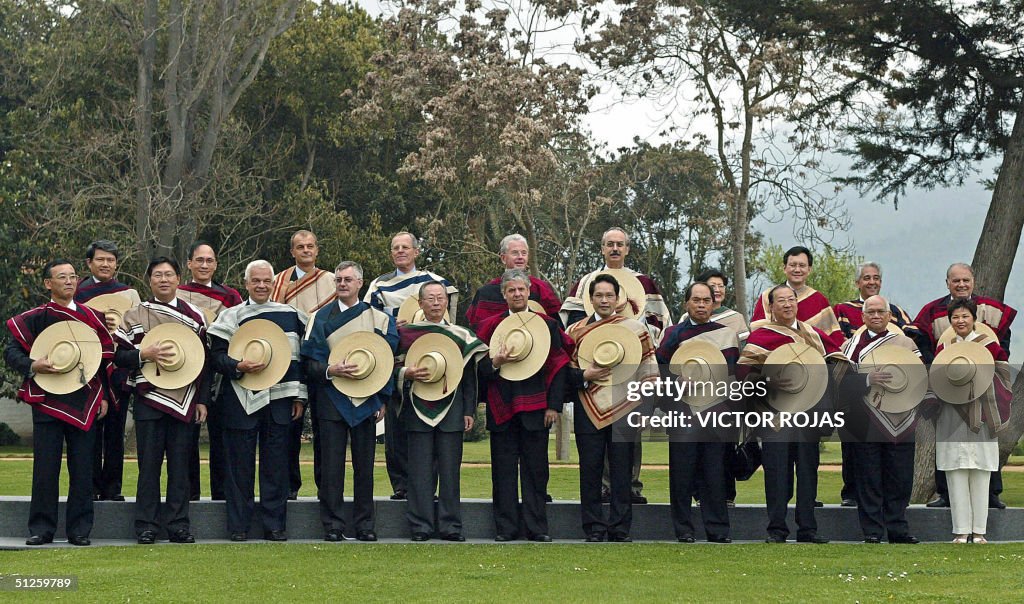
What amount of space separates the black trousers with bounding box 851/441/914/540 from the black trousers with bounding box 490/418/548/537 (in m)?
2.36

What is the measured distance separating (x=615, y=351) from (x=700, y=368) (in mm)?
635

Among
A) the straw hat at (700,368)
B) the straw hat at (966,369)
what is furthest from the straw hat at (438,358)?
the straw hat at (966,369)

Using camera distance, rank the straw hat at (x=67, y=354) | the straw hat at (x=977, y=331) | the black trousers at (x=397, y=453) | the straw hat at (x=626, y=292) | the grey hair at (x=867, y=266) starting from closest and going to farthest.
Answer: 1. the straw hat at (x=67, y=354)
2. the straw hat at (x=977, y=331)
3. the straw hat at (x=626, y=292)
4. the black trousers at (x=397, y=453)
5. the grey hair at (x=867, y=266)

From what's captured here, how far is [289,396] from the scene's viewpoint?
360 inches

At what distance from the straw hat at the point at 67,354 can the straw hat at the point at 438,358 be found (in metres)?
2.25

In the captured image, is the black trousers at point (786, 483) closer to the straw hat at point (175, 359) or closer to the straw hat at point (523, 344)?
the straw hat at point (523, 344)

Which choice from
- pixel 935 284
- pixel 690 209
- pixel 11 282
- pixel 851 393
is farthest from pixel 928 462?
pixel 935 284

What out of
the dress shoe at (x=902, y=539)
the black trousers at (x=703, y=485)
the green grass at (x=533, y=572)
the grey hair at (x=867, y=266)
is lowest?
the dress shoe at (x=902, y=539)

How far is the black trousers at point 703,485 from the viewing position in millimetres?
9211

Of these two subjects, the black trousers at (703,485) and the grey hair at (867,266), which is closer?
the black trousers at (703,485)

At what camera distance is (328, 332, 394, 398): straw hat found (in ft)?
29.8

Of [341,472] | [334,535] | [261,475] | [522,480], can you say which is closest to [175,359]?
[261,475]

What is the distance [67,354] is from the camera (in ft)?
28.9

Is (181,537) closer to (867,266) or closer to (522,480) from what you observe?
(522,480)
